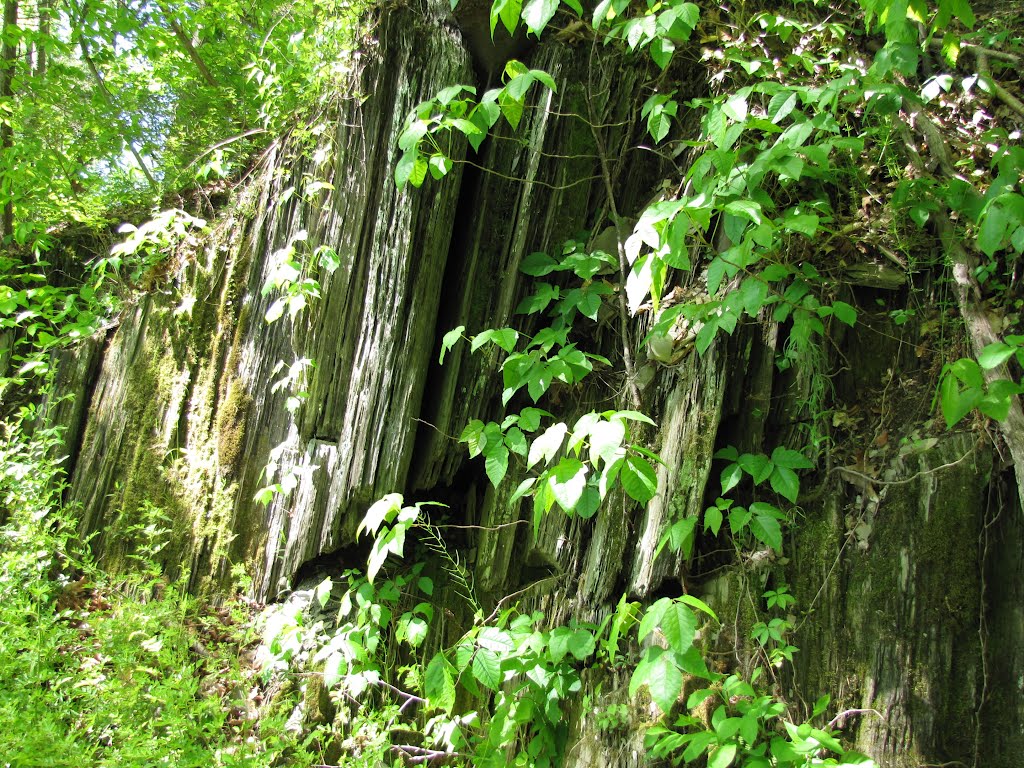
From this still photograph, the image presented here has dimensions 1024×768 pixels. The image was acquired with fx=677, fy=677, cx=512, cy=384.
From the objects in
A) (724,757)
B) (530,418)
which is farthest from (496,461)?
(724,757)

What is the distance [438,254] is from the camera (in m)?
3.39

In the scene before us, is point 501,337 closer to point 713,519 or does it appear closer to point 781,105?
point 713,519

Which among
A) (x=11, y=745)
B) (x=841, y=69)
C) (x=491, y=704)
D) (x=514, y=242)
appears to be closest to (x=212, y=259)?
(x=514, y=242)

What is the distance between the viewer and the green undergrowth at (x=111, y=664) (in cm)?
246

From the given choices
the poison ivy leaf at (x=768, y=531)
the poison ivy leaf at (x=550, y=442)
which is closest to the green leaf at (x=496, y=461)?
the poison ivy leaf at (x=550, y=442)

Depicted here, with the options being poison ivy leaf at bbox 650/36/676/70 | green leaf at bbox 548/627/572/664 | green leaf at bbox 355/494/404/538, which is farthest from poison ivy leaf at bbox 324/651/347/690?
poison ivy leaf at bbox 650/36/676/70

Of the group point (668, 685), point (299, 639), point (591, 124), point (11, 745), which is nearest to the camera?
point (668, 685)

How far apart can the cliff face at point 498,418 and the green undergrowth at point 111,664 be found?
268 millimetres

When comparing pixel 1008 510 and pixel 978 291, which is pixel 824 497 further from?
pixel 978 291

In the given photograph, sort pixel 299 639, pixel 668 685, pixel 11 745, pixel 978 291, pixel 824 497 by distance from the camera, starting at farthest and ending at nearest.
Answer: pixel 299 639 → pixel 824 497 → pixel 978 291 → pixel 11 745 → pixel 668 685

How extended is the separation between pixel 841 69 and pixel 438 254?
76.2 inches

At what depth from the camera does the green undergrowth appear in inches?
96.7

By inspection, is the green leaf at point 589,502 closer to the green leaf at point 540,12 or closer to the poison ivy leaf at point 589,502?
the poison ivy leaf at point 589,502

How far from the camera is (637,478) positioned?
6.73 feet
